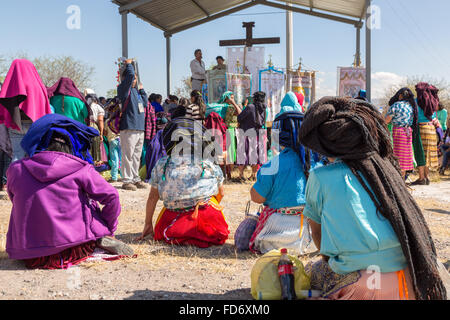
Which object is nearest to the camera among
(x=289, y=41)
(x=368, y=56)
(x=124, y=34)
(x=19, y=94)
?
(x=19, y=94)

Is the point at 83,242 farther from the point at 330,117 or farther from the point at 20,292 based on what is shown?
the point at 330,117

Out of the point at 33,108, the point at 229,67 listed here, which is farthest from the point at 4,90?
the point at 229,67

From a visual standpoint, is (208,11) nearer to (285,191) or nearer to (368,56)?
(368,56)

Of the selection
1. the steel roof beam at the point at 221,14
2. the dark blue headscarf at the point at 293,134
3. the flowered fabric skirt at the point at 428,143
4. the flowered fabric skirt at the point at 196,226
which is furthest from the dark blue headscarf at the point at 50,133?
the steel roof beam at the point at 221,14

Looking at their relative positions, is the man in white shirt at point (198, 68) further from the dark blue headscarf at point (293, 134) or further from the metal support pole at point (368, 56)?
the dark blue headscarf at point (293, 134)

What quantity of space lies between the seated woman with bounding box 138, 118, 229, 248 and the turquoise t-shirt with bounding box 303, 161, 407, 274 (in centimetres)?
195

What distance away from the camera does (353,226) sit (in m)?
2.10

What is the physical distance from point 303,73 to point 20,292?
1030 centimetres

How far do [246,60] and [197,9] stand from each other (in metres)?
2.16

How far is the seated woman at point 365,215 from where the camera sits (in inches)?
81.8

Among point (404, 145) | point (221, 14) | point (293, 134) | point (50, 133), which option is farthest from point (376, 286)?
point (221, 14)

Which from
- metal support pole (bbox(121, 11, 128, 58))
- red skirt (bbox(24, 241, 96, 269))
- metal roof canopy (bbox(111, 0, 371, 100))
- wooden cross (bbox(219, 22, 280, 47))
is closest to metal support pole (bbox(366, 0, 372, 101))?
metal roof canopy (bbox(111, 0, 371, 100))

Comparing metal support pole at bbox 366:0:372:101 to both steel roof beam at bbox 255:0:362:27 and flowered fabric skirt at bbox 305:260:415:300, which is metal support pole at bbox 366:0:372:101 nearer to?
steel roof beam at bbox 255:0:362:27

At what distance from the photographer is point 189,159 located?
4.06 meters
